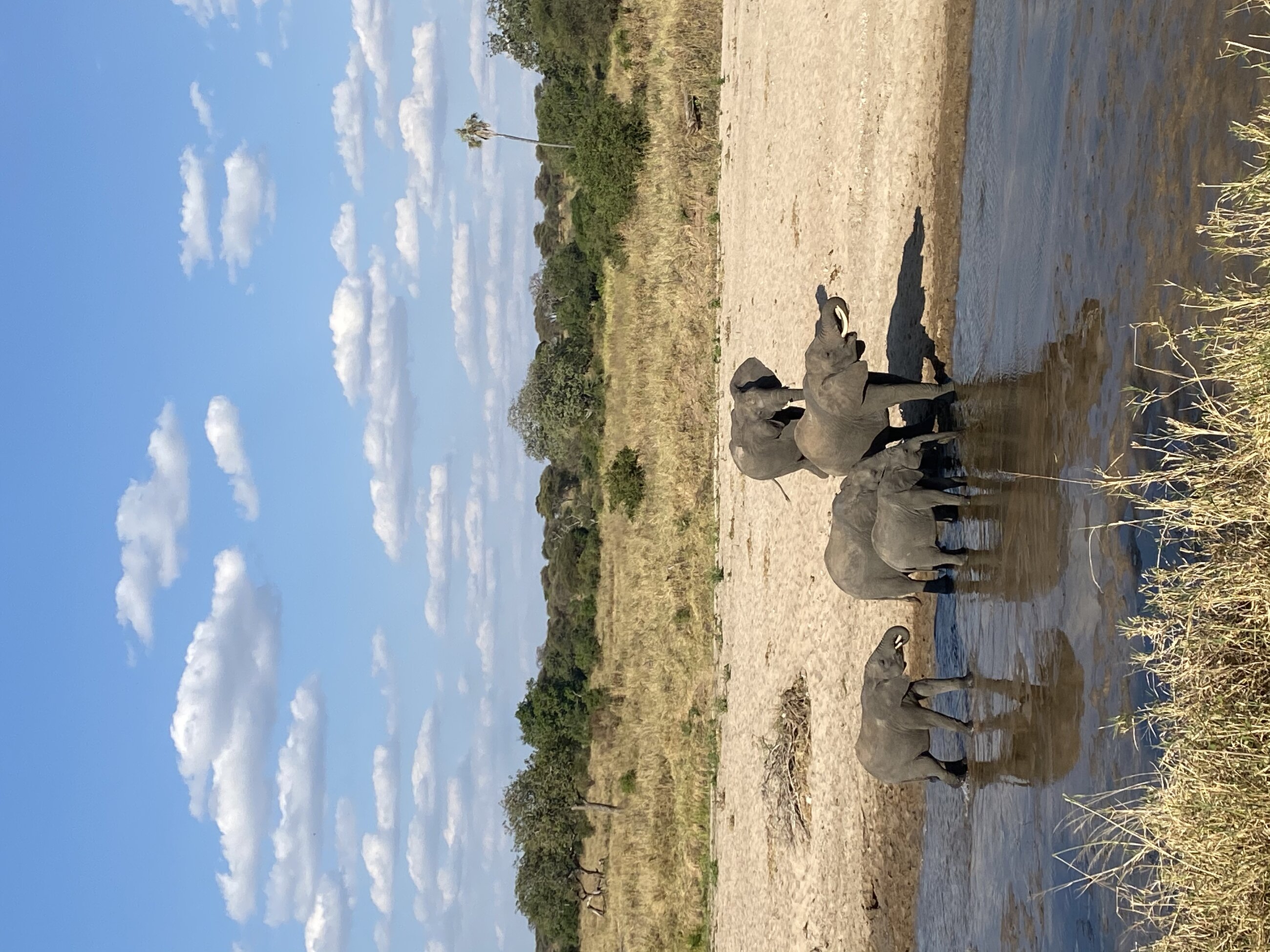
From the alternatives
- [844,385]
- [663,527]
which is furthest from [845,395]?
[663,527]

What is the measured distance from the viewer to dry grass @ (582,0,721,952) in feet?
65.6

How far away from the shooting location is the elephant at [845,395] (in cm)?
1180

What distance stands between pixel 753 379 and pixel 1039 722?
6.02 m

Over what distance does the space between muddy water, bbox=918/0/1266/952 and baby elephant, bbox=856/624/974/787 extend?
32 cm

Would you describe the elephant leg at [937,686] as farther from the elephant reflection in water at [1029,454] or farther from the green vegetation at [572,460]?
the green vegetation at [572,460]

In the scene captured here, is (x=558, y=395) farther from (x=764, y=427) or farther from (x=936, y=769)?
(x=936, y=769)

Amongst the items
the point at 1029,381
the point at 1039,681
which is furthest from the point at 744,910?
the point at 1029,381

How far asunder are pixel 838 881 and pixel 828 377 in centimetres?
650

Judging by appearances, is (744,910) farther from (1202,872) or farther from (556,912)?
(1202,872)

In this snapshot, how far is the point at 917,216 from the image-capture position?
13500mm

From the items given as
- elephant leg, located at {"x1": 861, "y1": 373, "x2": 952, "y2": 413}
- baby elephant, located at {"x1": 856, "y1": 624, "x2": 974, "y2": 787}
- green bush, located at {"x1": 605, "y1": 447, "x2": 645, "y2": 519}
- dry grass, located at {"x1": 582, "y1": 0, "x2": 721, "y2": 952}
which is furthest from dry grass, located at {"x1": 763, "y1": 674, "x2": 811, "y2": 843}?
green bush, located at {"x1": 605, "y1": 447, "x2": 645, "y2": 519}

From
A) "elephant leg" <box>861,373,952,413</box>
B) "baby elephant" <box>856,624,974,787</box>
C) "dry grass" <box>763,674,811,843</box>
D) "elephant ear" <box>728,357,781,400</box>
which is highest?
"elephant ear" <box>728,357,781,400</box>

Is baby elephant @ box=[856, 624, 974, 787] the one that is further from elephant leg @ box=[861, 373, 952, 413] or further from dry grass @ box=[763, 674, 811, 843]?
dry grass @ box=[763, 674, 811, 843]

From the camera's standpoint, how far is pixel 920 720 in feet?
37.2
